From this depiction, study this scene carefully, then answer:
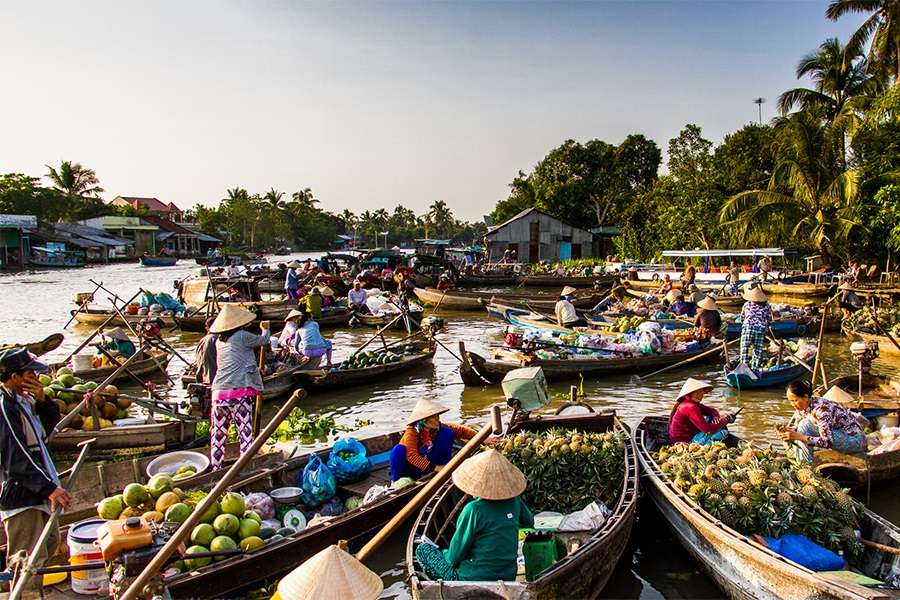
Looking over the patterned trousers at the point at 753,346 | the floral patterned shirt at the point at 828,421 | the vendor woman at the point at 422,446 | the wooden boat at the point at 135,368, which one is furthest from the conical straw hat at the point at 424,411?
the patterned trousers at the point at 753,346

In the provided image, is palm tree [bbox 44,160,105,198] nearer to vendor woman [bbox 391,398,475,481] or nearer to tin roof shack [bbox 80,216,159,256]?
tin roof shack [bbox 80,216,159,256]

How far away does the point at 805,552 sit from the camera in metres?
4.36

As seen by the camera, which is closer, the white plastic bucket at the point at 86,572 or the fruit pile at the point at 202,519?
the white plastic bucket at the point at 86,572

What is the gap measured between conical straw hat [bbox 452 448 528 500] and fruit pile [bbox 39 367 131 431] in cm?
537

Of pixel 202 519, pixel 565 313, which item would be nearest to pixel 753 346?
pixel 565 313

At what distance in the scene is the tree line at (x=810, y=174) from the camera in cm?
2127

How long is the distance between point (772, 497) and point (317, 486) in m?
3.94

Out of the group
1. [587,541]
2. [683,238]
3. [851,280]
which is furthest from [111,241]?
[587,541]

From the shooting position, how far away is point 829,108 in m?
26.5

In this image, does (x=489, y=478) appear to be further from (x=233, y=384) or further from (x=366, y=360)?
(x=366, y=360)

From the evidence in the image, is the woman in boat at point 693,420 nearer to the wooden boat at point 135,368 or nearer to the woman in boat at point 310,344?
the woman in boat at point 310,344

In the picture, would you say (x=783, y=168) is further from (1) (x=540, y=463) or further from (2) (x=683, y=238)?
(1) (x=540, y=463)

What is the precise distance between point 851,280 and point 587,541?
63.3ft

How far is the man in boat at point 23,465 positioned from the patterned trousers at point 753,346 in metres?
10.9
